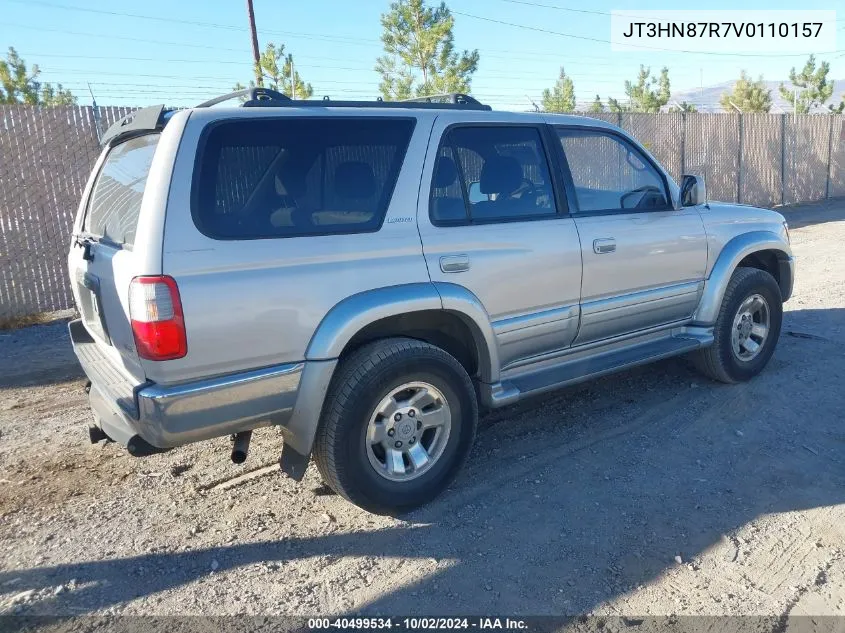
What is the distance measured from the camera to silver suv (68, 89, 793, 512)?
9.11 feet

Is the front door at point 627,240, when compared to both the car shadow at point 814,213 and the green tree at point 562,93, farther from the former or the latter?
the green tree at point 562,93

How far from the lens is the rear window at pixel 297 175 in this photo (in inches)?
112

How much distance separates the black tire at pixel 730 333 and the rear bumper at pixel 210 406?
10.3 ft

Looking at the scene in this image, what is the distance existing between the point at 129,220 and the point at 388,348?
4.36 ft

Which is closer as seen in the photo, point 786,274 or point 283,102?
point 283,102

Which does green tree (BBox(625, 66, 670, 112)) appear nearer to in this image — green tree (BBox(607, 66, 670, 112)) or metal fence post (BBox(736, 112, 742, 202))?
green tree (BBox(607, 66, 670, 112))

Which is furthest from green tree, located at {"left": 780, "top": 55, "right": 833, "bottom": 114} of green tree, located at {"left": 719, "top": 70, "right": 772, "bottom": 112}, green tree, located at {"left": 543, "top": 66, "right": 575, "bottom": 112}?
green tree, located at {"left": 543, "top": 66, "right": 575, "bottom": 112}

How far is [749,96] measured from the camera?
31.5m

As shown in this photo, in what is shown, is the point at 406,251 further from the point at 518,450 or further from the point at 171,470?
the point at 171,470

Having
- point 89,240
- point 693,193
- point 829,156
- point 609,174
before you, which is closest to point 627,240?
point 609,174

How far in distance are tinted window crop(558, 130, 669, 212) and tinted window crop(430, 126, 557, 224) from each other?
29 centimetres

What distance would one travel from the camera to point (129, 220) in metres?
2.99

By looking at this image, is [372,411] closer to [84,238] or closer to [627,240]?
[84,238]

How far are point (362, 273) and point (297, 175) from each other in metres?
0.56
